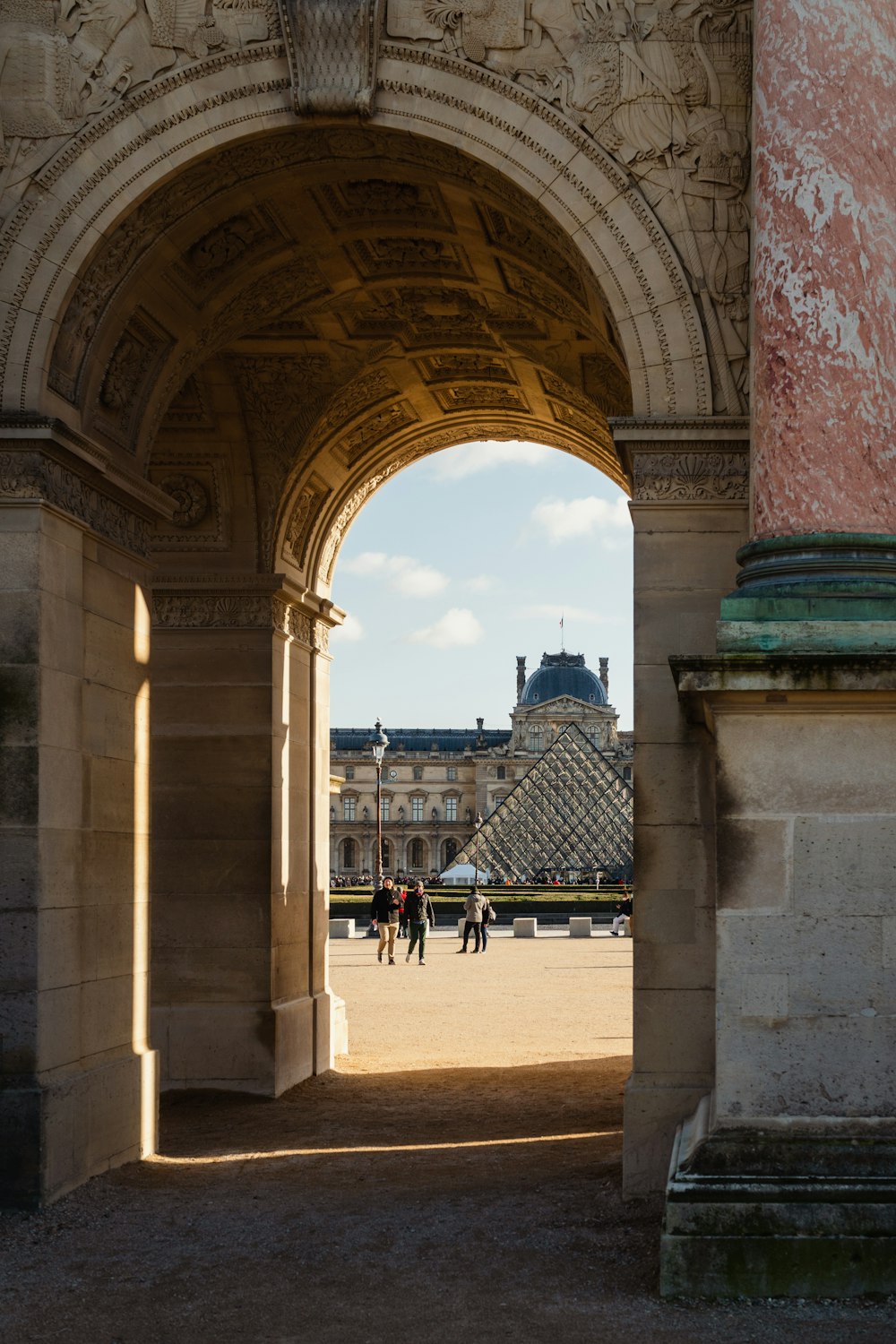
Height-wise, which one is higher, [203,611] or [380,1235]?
[203,611]

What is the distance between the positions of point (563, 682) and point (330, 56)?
570 feet

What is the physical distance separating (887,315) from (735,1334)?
5.95 m

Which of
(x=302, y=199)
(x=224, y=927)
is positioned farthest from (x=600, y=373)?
(x=224, y=927)

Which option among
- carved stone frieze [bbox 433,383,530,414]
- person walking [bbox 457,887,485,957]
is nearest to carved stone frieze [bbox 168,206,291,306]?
carved stone frieze [bbox 433,383,530,414]

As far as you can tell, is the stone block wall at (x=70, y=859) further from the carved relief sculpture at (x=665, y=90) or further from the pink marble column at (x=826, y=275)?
the pink marble column at (x=826, y=275)

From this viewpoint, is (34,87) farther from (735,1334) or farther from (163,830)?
(735,1334)

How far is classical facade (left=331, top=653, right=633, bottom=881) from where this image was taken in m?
177

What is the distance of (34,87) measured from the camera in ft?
43.6

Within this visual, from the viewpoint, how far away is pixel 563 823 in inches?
5241

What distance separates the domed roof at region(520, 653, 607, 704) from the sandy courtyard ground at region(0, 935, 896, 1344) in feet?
540

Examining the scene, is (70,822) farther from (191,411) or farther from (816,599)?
(191,411)

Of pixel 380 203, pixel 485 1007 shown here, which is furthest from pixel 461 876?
pixel 380 203

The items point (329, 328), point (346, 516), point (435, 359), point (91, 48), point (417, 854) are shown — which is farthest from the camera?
point (417, 854)

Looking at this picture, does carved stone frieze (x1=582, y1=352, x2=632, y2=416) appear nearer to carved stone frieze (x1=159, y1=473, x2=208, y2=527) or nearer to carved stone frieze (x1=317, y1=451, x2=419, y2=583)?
carved stone frieze (x1=317, y1=451, x2=419, y2=583)
